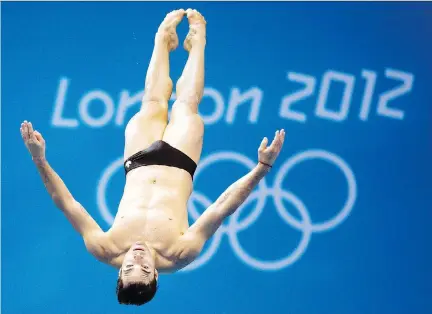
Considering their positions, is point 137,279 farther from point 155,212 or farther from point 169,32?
point 169,32

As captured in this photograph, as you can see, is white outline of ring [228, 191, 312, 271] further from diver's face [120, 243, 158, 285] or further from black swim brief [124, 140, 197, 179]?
diver's face [120, 243, 158, 285]

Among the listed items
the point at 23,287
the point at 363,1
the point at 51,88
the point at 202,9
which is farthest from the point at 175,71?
the point at 23,287

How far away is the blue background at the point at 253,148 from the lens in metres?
9.18

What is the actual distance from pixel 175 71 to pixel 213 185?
1.26 metres

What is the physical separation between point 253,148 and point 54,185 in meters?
3.23

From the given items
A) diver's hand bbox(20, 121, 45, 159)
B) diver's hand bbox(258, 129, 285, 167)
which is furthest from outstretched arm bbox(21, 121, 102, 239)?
diver's hand bbox(258, 129, 285, 167)

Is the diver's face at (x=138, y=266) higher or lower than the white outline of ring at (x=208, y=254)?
lower

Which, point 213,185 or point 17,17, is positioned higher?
Result: point 17,17

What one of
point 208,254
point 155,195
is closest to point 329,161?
point 208,254

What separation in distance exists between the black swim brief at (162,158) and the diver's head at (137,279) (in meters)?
0.88

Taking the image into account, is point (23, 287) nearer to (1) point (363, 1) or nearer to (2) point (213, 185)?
(2) point (213, 185)

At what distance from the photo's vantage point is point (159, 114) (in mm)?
7387

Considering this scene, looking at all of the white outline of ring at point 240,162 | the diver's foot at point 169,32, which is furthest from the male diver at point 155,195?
the white outline of ring at point 240,162

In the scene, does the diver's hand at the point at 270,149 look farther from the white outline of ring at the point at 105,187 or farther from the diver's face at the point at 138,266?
the white outline of ring at the point at 105,187
